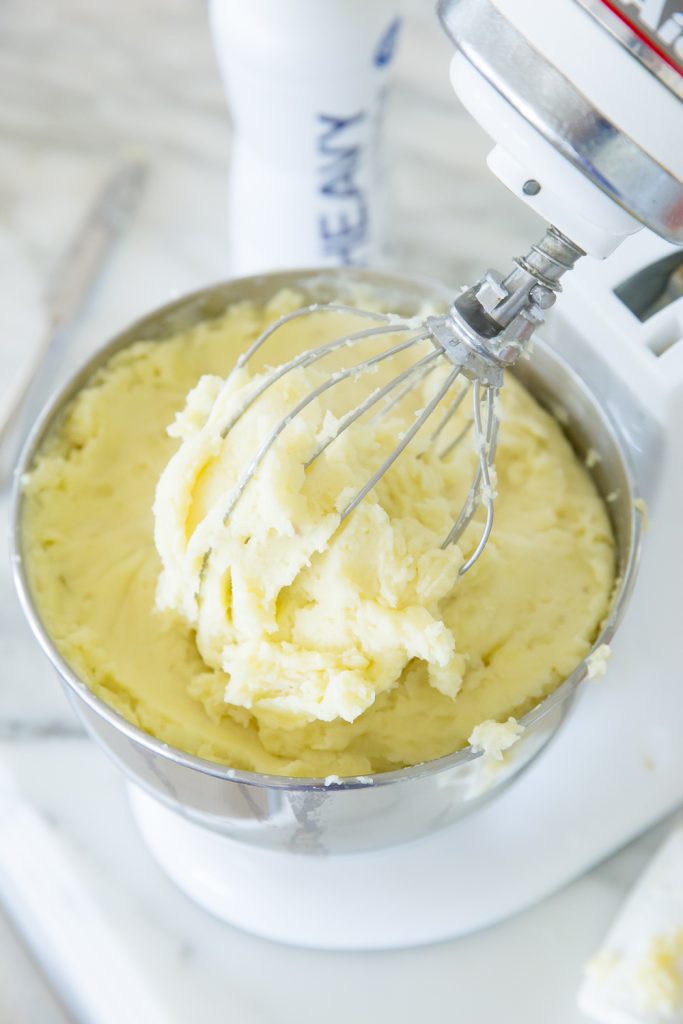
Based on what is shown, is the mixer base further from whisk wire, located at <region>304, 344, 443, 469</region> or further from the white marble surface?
whisk wire, located at <region>304, 344, 443, 469</region>

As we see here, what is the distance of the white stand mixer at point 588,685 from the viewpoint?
1.55 ft

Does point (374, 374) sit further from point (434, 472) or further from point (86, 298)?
point (86, 298)

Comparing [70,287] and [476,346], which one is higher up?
[70,287]

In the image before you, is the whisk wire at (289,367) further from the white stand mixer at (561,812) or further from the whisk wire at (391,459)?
the white stand mixer at (561,812)

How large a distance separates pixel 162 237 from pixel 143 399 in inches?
16.6

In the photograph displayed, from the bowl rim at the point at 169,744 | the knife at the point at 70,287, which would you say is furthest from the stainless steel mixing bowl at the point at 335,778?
the knife at the point at 70,287

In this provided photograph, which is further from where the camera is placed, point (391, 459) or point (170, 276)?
point (170, 276)

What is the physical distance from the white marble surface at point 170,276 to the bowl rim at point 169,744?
22cm

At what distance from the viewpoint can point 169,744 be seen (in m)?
0.66

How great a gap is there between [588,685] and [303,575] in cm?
25

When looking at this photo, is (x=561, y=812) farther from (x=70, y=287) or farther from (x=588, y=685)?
(x=70, y=287)

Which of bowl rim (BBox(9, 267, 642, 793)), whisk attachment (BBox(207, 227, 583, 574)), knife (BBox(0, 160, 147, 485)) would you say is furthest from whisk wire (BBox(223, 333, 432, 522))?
knife (BBox(0, 160, 147, 485))

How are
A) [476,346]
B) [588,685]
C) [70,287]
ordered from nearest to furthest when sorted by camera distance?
[476,346]
[588,685]
[70,287]

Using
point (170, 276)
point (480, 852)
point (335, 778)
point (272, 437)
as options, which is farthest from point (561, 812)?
point (170, 276)
